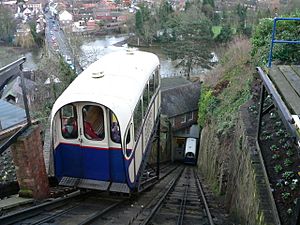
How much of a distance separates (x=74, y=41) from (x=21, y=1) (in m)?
64.4

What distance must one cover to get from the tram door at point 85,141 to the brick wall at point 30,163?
72cm

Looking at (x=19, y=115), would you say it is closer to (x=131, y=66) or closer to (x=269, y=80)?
(x=131, y=66)

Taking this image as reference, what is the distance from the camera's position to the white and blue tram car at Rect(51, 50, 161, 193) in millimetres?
7117

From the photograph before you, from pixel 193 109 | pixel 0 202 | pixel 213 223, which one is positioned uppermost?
pixel 0 202

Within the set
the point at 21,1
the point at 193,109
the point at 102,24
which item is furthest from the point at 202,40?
the point at 21,1

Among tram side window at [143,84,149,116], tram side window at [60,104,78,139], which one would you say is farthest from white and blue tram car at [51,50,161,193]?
tram side window at [143,84,149,116]

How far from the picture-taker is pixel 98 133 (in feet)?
24.5

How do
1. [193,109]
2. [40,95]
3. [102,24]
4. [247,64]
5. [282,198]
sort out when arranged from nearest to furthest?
[282,198]
[247,64]
[40,95]
[193,109]
[102,24]

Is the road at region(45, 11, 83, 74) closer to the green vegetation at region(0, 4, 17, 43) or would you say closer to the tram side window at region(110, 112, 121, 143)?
the green vegetation at region(0, 4, 17, 43)

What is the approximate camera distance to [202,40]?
3391cm

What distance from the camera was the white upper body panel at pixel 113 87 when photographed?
704 cm

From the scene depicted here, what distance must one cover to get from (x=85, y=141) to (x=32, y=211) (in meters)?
1.77

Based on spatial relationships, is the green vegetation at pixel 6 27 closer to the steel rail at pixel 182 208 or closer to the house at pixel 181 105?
the house at pixel 181 105

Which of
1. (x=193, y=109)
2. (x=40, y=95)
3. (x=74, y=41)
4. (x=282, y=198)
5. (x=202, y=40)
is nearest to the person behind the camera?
(x=282, y=198)
